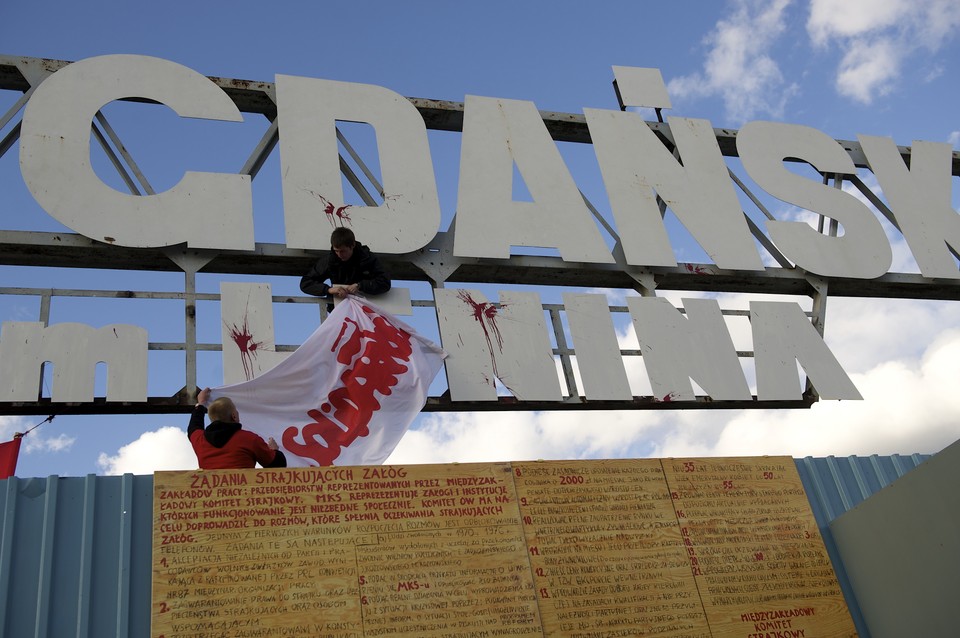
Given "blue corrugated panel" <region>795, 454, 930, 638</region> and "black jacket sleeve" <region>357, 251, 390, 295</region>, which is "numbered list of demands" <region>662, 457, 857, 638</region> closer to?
"blue corrugated panel" <region>795, 454, 930, 638</region>

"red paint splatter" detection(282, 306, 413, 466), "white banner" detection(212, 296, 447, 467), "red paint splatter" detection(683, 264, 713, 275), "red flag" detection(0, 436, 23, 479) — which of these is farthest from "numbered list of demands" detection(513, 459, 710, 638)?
"red flag" detection(0, 436, 23, 479)

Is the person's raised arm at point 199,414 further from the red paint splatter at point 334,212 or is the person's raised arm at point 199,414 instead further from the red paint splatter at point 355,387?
the red paint splatter at point 334,212

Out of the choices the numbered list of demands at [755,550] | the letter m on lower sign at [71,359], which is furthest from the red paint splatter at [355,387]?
the numbered list of demands at [755,550]

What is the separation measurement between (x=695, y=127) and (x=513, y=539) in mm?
7572

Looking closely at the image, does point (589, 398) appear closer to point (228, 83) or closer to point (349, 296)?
point (349, 296)

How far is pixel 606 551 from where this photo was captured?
275 inches

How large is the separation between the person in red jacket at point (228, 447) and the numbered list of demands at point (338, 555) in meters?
0.31

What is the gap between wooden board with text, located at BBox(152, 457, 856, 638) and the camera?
6.12 m

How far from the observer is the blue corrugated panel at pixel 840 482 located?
786 centimetres

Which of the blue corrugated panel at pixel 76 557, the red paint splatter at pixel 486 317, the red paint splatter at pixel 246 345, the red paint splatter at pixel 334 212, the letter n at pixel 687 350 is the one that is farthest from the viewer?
the letter n at pixel 687 350

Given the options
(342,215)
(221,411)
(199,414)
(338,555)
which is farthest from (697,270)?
(338,555)

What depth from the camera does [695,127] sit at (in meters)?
12.7

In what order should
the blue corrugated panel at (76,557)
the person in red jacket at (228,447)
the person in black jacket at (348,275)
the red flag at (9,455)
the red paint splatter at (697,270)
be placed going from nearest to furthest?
the blue corrugated panel at (76,557) → the person in red jacket at (228,447) → the red flag at (9,455) → the person in black jacket at (348,275) → the red paint splatter at (697,270)

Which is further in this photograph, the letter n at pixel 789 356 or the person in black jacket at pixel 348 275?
the letter n at pixel 789 356
